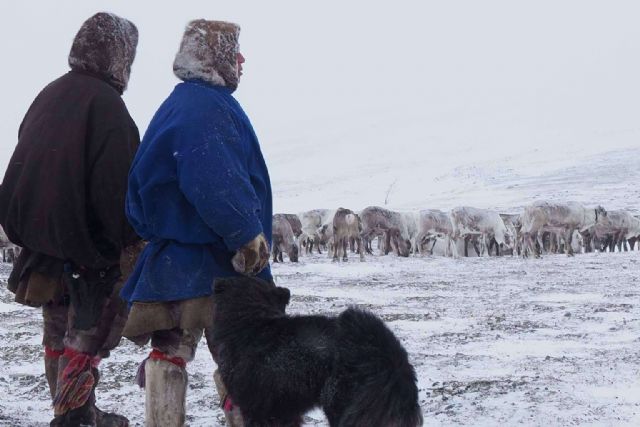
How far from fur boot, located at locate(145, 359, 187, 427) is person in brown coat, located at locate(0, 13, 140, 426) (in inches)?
23.8

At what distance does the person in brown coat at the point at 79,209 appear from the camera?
14.8ft

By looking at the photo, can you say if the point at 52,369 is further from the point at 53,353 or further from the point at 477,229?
the point at 477,229

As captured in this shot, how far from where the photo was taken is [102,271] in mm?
4645

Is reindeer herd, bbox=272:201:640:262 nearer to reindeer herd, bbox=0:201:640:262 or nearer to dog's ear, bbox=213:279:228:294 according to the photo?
reindeer herd, bbox=0:201:640:262

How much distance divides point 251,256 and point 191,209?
0.34 m

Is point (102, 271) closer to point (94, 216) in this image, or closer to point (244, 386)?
point (94, 216)

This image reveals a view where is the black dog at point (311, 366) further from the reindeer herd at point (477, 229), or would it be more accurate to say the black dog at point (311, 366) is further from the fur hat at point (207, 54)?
the reindeer herd at point (477, 229)

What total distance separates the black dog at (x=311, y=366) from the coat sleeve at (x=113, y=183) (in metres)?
1.05

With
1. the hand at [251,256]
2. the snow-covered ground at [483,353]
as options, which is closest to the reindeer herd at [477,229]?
the snow-covered ground at [483,353]

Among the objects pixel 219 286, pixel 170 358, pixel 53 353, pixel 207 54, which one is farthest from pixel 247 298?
pixel 53 353

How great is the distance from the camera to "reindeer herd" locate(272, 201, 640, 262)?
28.8 meters

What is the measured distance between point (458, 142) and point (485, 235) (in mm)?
54335

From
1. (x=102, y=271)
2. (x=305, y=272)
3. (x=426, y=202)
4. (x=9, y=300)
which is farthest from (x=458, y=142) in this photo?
(x=102, y=271)

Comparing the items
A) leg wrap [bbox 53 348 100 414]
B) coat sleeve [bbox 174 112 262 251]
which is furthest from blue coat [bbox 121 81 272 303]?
leg wrap [bbox 53 348 100 414]
